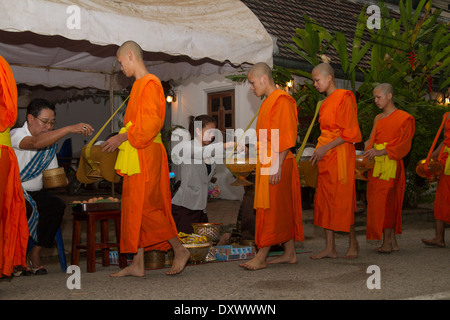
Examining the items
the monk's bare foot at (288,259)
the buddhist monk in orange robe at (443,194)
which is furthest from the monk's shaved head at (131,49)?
the buddhist monk in orange robe at (443,194)

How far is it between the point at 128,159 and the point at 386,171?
3328 millimetres

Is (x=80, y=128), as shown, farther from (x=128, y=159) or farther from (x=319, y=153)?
(x=319, y=153)

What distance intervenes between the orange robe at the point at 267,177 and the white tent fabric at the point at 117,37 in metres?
1.05

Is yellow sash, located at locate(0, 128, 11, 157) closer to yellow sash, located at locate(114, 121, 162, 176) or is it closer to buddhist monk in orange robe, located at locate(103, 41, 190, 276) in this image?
buddhist monk in orange robe, located at locate(103, 41, 190, 276)

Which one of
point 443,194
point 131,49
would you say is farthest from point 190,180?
point 443,194

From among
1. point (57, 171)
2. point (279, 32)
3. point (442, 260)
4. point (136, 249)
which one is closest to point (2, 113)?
point (57, 171)

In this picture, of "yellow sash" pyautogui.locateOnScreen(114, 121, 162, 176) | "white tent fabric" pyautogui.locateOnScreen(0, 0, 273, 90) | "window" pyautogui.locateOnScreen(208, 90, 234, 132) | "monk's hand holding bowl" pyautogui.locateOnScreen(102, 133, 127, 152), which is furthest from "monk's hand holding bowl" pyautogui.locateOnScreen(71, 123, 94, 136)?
"window" pyautogui.locateOnScreen(208, 90, 234, 132)

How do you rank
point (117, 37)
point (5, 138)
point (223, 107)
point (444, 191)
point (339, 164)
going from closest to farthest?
point (5, 138) < point (117, 37) < point (339, 164) < point (444, 191) < point (223, 107)

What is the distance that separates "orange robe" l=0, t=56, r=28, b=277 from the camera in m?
4.18

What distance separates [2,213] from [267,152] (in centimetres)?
248

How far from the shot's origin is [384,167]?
22.4 ft

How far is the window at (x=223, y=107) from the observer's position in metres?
12.9

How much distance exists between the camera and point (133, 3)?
6000mm
